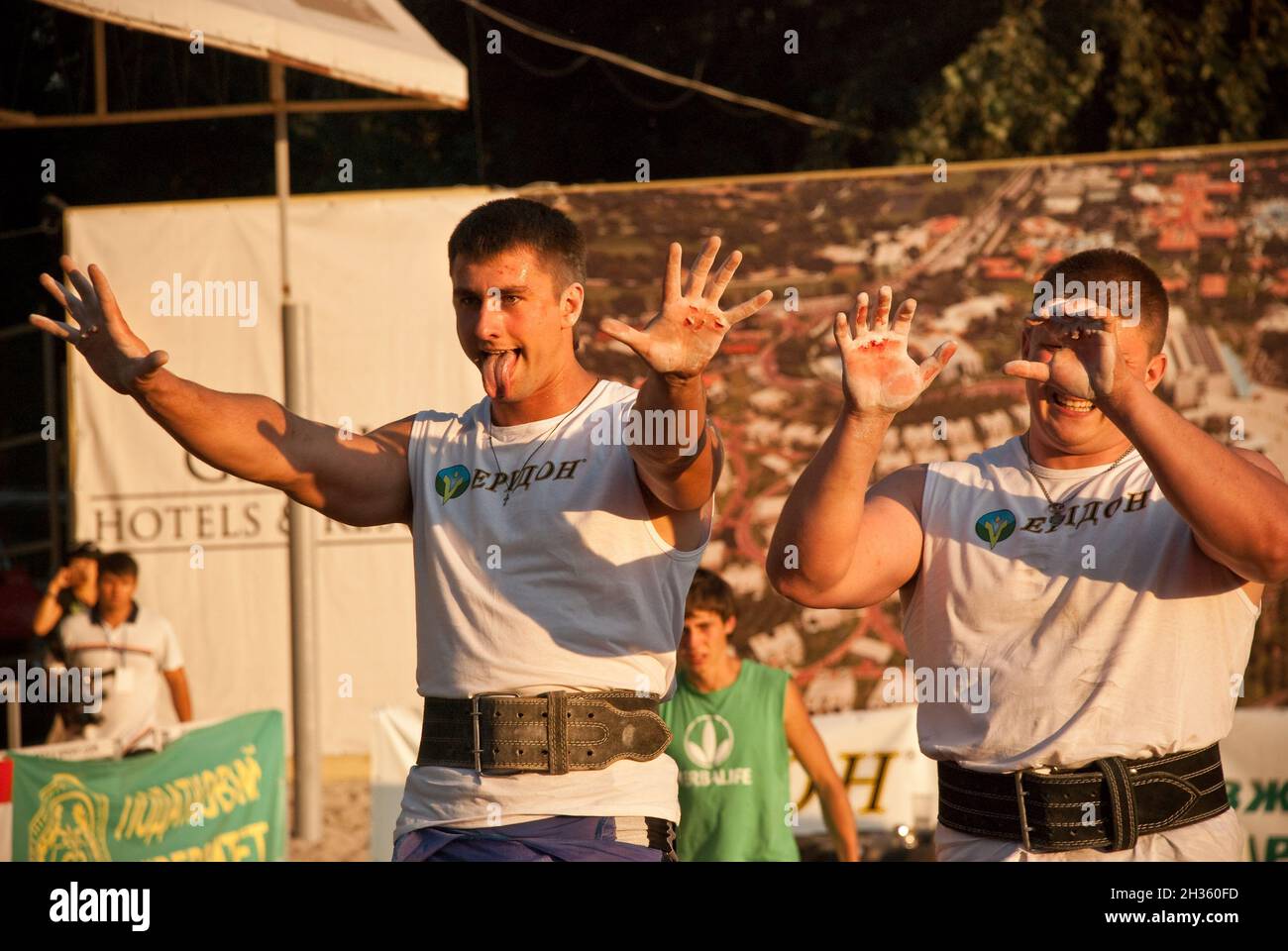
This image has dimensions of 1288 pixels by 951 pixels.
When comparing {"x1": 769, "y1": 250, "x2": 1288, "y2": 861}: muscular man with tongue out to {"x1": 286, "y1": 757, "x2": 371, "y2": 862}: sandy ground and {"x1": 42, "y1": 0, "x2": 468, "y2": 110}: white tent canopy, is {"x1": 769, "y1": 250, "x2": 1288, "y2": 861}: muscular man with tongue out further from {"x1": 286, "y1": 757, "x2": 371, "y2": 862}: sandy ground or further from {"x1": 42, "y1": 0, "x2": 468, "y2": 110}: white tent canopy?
{"x1": 42, "y1": 0, "x2": 468, "y2": 110}: white tent canopy

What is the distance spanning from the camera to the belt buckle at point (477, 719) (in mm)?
3561

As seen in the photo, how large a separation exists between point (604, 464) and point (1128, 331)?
1237mm

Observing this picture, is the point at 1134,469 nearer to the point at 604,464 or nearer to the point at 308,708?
the point at 604,464

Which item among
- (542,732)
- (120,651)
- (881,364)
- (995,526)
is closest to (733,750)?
(995,526)

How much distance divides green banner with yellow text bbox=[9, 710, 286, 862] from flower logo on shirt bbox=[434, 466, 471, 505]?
12.7 ft

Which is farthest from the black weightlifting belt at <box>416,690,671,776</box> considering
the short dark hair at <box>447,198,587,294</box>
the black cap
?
the black cap

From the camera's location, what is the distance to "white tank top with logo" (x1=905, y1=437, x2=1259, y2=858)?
3.55m

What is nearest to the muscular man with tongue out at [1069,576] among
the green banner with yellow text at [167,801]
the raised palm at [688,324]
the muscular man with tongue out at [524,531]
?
the raised palm at [688,324]

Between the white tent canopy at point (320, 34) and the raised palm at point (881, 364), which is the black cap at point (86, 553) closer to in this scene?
the white tent canopy at point (320, 34)

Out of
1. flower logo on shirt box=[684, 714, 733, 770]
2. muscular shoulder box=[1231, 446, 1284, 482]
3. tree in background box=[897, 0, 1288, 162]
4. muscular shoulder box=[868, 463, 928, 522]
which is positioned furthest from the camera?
tree in background box=[897, 0, 1288, 162]

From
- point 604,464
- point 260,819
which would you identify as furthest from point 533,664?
point 260,819

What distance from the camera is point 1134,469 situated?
3.78 m

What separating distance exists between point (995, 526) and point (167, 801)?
4.75 meters

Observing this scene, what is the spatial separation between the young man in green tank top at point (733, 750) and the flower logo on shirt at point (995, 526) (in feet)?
8.89
